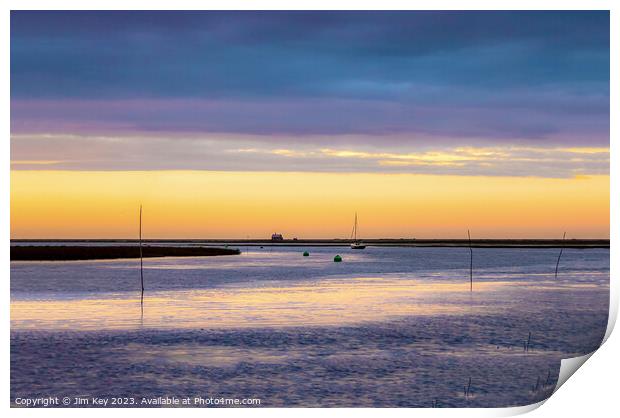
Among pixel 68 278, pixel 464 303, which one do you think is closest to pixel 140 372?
pixel 464 303

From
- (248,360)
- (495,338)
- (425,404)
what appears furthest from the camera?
(495,338)

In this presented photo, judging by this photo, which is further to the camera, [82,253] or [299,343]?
[82,253]

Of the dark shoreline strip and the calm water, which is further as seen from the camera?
the dark shoreline strip

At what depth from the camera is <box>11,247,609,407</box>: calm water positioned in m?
19.3

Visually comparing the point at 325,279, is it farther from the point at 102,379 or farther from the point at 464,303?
the point at 102,379

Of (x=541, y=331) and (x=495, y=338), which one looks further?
(x=541, y=331)

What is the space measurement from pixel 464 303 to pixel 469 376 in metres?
19.9

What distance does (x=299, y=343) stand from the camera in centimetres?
2544

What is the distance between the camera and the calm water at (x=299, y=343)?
19.3 metres

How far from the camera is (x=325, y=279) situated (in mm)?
59906

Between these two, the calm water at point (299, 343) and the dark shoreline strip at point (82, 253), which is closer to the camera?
the calm water at point (299, 343)
